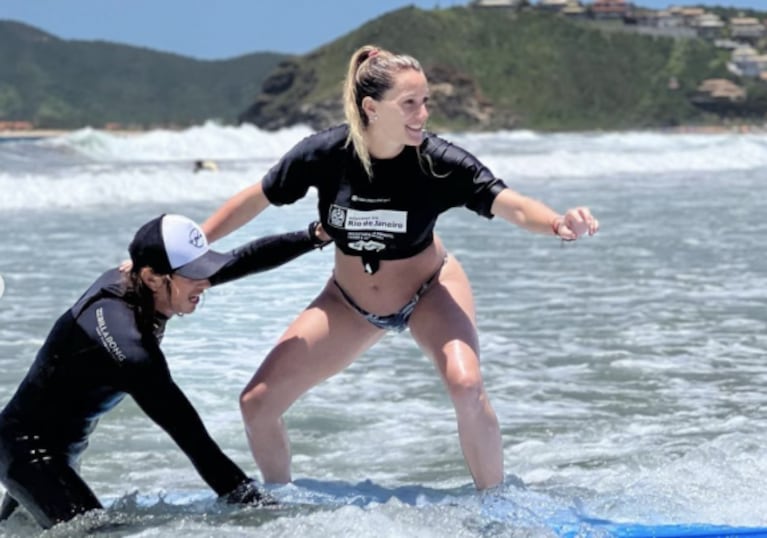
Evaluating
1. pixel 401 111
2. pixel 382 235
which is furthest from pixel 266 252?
pixel 401 111

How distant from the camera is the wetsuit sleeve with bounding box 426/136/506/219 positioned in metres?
4.38

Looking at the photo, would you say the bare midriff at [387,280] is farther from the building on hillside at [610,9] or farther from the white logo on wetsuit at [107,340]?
the building on hillside at [610,9]

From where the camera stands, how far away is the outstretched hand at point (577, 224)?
398 centimetres

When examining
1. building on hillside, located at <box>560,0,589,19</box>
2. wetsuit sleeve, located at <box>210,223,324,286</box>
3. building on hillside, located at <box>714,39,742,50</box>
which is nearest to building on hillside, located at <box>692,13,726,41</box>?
building on hillside, located at <box>714,39,742,50</box>

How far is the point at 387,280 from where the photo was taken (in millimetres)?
4539

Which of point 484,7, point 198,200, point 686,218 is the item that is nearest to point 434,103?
point 484,7

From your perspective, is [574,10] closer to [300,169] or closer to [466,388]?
[300,169]

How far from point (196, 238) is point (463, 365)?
110 centimetres

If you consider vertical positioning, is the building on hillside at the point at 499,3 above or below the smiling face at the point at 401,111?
above

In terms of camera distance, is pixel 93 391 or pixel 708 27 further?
pixel 708 27

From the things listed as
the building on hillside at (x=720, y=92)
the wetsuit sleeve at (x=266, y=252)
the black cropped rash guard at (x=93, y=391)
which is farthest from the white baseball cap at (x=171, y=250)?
the building on hillside at (x=720, y=92)

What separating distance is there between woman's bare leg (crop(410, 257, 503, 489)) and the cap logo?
41.2 inches

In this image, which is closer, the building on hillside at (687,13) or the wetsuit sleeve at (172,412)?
the wetsuit sleeve at (172,412)

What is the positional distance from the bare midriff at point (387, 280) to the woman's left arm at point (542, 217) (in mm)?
382
